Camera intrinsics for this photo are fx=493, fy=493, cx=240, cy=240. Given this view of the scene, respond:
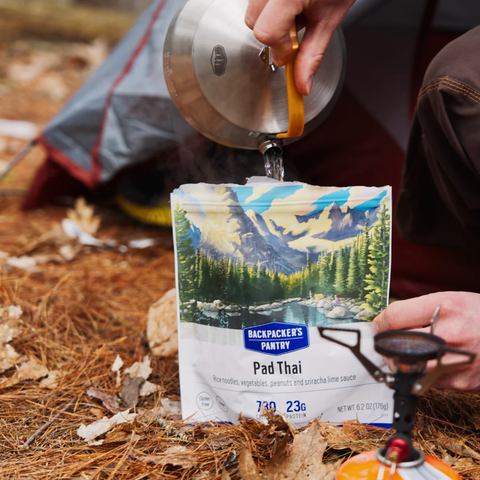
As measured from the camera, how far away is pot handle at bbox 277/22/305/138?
0.88 m

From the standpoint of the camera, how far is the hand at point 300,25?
83 cm

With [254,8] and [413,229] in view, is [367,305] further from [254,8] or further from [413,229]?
[254,8]

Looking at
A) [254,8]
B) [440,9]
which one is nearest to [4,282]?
[254,8]

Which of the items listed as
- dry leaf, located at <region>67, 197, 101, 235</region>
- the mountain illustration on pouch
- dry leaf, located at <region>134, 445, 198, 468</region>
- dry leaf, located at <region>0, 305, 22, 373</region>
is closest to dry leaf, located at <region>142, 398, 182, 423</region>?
dry leaf, located at <region>134, 445, 198, 468</region>

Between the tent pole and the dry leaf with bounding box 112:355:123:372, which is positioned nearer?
the dry leaf with bounding box 112:355:123:372

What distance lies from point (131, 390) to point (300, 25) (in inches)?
31.0

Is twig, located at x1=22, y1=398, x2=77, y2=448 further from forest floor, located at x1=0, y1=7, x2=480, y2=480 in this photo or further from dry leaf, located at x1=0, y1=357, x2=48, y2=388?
dry leaf, located at x1=0, y1=357, x2=48, y2=388

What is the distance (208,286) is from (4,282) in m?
0.82

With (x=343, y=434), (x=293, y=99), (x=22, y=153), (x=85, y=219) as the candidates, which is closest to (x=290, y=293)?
(x=343, y=434)

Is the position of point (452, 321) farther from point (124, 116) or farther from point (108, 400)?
point (124, 116)

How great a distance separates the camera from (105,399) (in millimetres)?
982

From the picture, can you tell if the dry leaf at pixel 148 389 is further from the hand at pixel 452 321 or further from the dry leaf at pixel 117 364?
the hand at pixel 452 321

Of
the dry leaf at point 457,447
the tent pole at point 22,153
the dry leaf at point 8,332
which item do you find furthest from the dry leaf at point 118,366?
the tent pole at point 22,153

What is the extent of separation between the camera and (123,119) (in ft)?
5.78
